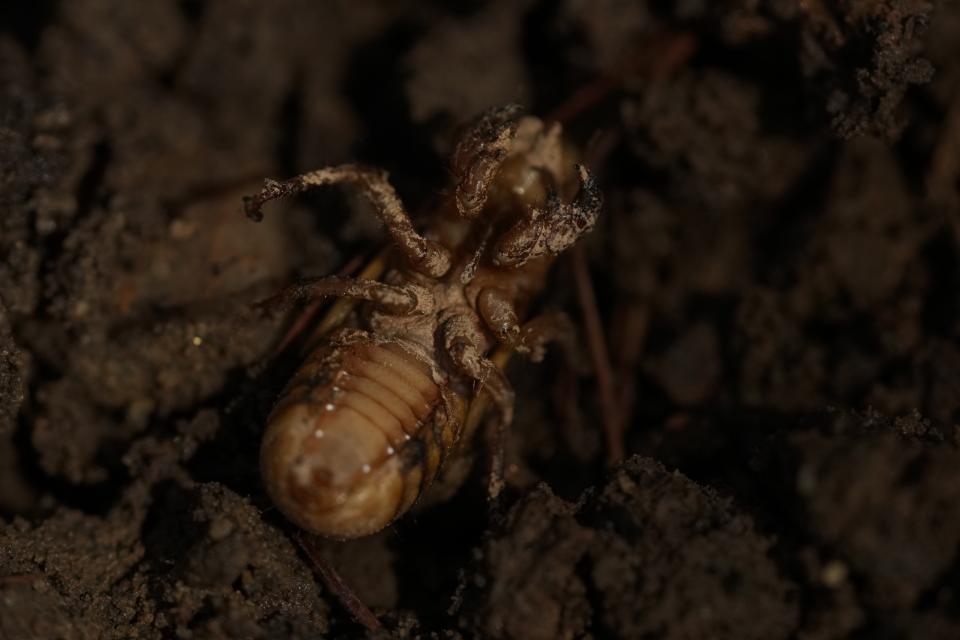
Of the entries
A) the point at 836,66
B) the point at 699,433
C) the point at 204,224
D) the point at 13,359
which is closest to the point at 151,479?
the point at 13,359

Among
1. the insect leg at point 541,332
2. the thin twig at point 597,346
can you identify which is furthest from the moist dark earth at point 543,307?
the insect leg at point 541,332

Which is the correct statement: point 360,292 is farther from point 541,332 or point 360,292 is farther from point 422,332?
point 541,332

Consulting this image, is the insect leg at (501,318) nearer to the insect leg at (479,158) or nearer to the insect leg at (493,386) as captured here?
the insect leg at (493,386)

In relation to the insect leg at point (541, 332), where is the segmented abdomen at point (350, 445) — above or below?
below

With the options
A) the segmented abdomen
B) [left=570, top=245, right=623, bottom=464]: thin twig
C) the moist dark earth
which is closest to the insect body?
the segmented abdomen

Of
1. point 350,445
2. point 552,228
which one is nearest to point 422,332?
point 552,228

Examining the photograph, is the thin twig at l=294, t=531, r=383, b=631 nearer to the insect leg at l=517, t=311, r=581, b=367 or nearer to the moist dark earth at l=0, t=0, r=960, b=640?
the moist dark earth at l=0, t=0, r=960, b=640
